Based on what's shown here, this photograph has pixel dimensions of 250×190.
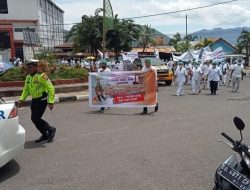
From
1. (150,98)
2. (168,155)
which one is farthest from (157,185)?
(150,98)

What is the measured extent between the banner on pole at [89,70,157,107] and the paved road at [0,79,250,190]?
101 centimetres

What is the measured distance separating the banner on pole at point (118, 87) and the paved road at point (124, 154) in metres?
1.01

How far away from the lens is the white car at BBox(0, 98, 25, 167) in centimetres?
617

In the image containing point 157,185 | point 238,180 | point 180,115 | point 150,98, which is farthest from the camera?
point 150,98

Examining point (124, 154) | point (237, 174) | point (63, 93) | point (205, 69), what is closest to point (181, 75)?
point (205, 69)

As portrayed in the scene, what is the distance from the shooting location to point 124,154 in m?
7.60

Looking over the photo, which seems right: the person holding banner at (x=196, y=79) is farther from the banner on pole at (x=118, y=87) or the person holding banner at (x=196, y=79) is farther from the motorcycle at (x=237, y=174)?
the motorcycle at (x=237, y=174)

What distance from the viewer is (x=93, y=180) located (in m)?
6.07

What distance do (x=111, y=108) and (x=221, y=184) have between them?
10.9m

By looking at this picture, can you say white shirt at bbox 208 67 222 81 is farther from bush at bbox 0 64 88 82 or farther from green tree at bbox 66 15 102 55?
green tree at bbox 66 15 102 55

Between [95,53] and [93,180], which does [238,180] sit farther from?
[95,53]

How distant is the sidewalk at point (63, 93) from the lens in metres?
16.7

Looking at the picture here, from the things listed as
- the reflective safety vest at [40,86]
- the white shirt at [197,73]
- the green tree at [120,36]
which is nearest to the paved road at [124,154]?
the reflective safety vest at [40,86]

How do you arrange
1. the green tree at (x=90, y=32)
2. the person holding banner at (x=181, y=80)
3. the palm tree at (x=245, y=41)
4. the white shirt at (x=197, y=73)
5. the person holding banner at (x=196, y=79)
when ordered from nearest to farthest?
the person holding banner at (x=181, y=80) < the person holding banner at (x=196, y=79) < the white shirt at (x=197, y=73) < the green tree at (x=90, y=32) < the palm tree at (x=245, y=41)
